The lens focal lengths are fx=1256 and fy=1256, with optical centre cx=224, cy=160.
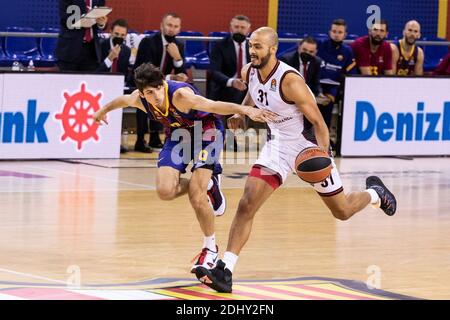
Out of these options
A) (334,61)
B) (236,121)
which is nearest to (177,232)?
(236,121)

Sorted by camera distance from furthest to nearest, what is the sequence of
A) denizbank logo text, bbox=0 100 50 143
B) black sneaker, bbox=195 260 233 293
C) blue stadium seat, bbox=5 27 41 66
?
blue stadium seat, bbox=5 27 41 66
denizbank logo text, bbox=0 100 50 143
black sneaker, bbox=195 260 233 293

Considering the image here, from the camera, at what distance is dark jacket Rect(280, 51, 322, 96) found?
60.7 ft

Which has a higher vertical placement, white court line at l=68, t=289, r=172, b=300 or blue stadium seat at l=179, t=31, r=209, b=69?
blue stadium seat at l=179, t=31, r=209, b=69

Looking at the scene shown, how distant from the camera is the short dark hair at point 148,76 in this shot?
10320 millimetres

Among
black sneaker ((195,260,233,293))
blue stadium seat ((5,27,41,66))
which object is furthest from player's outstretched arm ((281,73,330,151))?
blue stadium seat ((5,27,41,66))

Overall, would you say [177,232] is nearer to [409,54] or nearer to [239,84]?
[239,84]

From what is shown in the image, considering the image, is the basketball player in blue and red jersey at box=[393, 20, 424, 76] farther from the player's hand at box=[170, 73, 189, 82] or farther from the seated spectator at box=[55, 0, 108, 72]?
the seated spectator at box=[55, 0, 108, 72]

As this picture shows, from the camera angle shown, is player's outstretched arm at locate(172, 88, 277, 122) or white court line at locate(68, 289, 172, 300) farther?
player's outstretched arm at locate(172, 88, 277, 122)

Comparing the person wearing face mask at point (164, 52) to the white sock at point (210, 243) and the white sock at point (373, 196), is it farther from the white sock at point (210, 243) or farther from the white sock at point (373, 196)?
the white sock at point (210, 243)

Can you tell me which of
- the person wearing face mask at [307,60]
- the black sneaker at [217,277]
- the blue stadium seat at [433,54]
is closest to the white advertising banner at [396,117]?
the person wearing face mask at [307,60]

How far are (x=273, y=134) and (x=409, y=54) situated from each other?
9.94 m

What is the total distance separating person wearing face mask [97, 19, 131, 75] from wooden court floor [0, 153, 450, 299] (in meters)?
1.45

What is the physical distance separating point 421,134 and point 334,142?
4.53 ft

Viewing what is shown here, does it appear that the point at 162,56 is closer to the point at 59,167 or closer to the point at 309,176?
the point at 59,167
